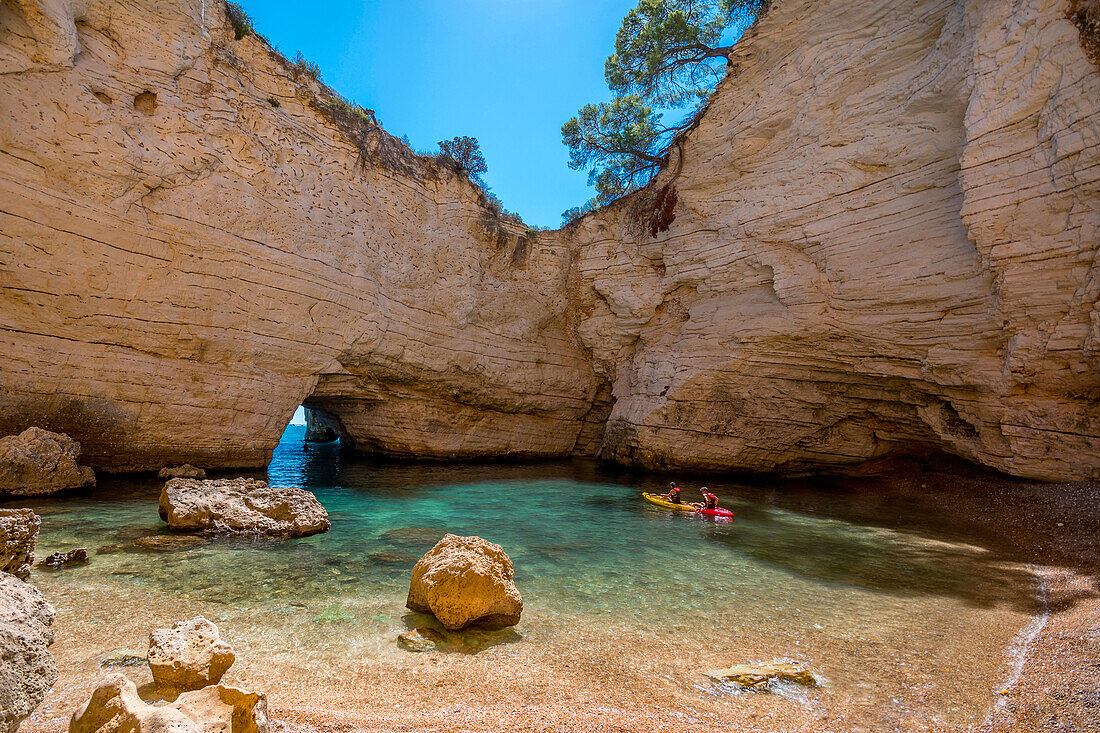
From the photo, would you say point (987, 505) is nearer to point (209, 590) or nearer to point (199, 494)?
point (209, 590)

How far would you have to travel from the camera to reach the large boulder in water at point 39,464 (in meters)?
8.82

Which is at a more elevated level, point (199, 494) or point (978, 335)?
point (978, 335)

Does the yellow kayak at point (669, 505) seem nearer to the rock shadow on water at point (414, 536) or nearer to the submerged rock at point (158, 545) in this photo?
the rock shadow on water at point (414, 536)

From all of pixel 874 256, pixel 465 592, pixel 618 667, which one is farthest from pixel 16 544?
pixel 874 256

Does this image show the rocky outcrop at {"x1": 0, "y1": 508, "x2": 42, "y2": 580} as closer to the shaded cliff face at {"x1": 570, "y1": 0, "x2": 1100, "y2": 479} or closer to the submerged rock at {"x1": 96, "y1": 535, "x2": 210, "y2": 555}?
the submerged rock at {"x1": 96, "y1": 535, "x2": 210, "y2": 555}

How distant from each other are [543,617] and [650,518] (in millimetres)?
6083

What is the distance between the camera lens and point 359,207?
15.2 meters

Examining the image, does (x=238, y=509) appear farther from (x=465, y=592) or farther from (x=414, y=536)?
(x=465, y=592)

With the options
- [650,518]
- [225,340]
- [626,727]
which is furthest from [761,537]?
[225,340]

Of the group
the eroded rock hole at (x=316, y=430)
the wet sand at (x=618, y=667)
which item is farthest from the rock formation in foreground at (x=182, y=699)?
the eroded rock hole at (x=316, y=430)

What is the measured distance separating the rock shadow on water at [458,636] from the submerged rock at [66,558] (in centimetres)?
413

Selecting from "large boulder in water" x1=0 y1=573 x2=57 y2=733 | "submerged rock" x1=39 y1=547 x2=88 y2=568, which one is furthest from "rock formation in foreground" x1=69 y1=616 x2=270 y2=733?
"submerged rock" x1=39 y1=547 x2=88 y2=568

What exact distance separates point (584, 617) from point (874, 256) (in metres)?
11.7

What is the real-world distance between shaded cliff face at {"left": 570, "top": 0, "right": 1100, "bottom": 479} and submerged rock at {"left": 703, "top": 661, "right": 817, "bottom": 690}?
994 centimetres
